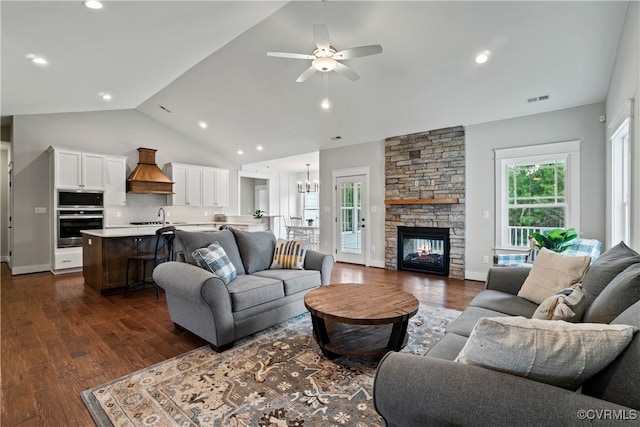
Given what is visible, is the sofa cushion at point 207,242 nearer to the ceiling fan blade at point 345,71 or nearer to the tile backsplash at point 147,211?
the ceiling fan blade at point 345,71

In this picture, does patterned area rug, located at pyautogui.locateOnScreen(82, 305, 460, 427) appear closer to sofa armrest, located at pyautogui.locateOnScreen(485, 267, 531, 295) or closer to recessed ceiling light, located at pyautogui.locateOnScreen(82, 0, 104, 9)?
sofa armrest, located at pyautogui.locateOnScreen(485, 267, 531, 295)

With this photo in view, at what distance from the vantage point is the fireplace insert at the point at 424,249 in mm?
5461

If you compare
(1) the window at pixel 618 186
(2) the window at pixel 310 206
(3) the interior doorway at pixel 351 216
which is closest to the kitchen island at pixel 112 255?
(3) the interior doorway at pixel 351 216

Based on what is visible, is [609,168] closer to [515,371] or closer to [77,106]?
[515,371]

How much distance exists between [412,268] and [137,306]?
459cm

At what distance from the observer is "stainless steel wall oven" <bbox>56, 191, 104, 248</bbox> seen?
5.58 m

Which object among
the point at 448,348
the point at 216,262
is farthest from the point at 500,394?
the point at 216,262

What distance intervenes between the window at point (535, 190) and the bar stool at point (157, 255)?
505cm

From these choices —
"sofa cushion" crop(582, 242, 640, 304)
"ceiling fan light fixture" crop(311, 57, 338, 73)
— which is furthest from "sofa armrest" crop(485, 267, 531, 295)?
"ceiling fan light fixture" crop(311, 57, 338, 73)

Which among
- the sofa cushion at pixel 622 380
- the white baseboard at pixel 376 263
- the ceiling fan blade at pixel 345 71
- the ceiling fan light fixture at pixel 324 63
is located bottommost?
the white baseboard at pixel 376 263

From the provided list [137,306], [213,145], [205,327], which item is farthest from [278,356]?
[213,145]

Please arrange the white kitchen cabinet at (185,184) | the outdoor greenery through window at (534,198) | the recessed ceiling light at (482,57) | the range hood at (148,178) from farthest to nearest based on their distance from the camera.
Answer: the white kitchen cabinet at (185,184), the range hood at (148,178), the outdoor greenery through window at (534,198), the recessed ceiling light at (482,57)

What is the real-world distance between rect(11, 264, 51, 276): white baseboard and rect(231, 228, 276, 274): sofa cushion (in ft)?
16.3

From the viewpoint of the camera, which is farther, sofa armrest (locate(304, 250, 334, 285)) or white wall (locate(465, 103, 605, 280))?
white wall (locate(465, 103, 605, 280))
